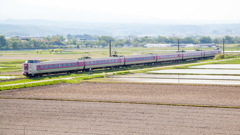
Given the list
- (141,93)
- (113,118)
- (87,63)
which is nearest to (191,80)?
(141,93)

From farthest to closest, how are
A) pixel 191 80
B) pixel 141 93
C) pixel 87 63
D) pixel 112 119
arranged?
1. pixel 87 63
2. pixel 191 80
3. pixel 141 93
4. pixel 112 119

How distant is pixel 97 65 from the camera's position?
57969 millimetres

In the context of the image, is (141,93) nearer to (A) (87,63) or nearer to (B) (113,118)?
(B) (113,118)

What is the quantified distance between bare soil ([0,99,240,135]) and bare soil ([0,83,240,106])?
302cm

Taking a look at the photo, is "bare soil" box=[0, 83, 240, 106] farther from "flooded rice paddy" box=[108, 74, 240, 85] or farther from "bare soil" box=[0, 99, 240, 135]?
"flooded rice paddy" box=[108, 74, 240, 85]

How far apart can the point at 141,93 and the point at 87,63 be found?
2493 centimetres

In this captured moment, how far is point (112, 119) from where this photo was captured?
23203mm

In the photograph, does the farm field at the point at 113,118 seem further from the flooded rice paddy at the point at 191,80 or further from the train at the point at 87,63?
the train at the point at 87,63

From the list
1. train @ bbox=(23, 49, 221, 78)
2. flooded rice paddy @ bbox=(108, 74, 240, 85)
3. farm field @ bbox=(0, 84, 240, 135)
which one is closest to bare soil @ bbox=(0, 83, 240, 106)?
farm field @ bbox=(0, 84, 240, 135)

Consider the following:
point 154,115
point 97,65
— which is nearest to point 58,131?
point 154,115

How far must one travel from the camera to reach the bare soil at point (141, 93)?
2939 centimetres

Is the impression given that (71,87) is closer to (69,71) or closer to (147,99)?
(147,99)

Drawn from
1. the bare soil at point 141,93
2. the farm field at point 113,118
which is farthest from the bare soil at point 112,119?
the bare soil at point 141,93

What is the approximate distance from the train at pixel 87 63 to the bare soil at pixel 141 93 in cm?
1010
